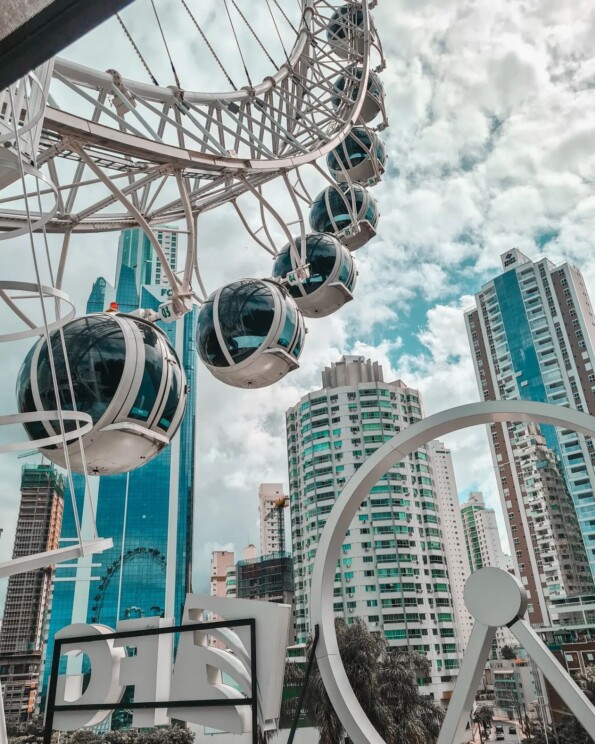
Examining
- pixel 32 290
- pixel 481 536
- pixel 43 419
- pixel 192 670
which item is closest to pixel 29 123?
pixel 32 290

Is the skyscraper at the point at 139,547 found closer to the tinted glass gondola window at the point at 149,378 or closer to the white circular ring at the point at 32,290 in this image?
the tinted glass gondola window at the point at 149,378

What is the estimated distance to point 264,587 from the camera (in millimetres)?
88375

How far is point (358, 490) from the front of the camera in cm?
556

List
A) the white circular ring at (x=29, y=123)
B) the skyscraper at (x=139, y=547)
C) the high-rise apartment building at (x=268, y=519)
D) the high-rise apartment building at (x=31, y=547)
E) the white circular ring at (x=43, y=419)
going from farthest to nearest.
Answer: the high-rise apartment building at (x=268, y=519) < the skyscraper at (x=139, y=547) < the high-rise apartment building at (x=31, y=547) < the white circular ring at (x=43, y=419) < the white circular ring at (x=29, y=123)

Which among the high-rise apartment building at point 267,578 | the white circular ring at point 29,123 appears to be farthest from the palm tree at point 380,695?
the high-rise apartment building at point 267,578

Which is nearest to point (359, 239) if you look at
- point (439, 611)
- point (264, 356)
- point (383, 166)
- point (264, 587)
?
point (383, 166)

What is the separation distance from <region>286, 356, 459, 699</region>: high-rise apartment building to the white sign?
157 ft

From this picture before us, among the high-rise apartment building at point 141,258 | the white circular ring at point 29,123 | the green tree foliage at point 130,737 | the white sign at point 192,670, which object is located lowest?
the green tree foliage at point 130,737

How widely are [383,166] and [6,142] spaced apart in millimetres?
10040

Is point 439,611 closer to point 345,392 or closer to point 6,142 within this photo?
point 345,392

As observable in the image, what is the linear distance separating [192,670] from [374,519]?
206 ft

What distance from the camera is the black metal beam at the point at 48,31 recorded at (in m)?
1.69

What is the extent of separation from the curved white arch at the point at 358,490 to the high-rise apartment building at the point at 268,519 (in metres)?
125

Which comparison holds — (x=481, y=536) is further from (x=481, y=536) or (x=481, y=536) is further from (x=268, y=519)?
(x=268, y=519)
